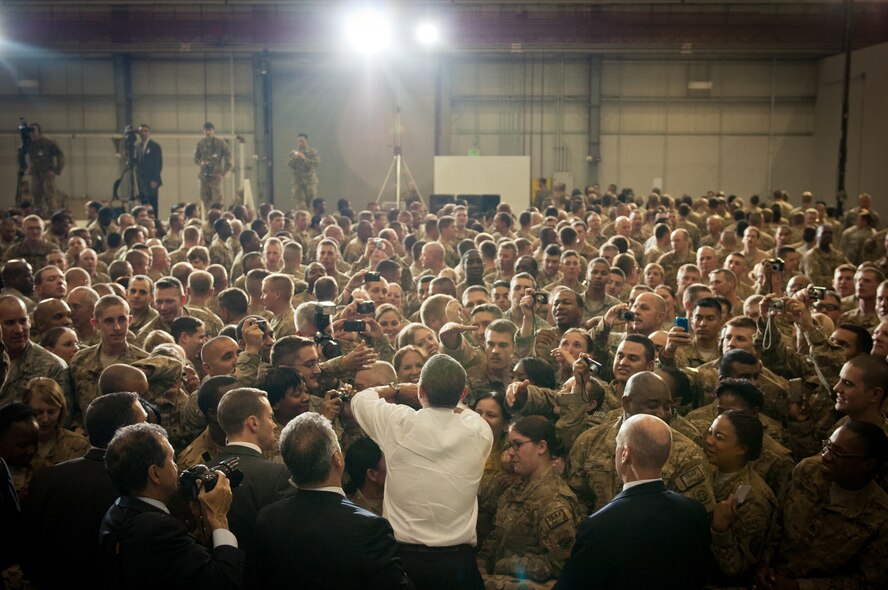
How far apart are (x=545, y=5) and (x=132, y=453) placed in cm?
2428

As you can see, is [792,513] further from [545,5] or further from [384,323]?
[545,5]

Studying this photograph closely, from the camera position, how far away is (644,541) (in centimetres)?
363

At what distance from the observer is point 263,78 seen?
26875mm

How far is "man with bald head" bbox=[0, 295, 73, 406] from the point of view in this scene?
6.18m

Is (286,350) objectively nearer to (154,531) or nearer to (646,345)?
(154,531)

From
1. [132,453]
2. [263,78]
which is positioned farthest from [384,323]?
[263,78]

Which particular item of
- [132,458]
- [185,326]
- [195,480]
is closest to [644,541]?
[195,480]

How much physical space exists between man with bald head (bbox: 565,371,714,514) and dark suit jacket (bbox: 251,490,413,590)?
57.9 inches

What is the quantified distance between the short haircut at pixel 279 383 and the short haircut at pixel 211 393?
0.21 meters

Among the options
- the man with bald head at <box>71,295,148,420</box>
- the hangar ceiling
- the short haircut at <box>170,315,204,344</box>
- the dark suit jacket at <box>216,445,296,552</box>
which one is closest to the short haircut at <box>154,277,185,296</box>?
the short haircut at <box>170,315,204,344</box>

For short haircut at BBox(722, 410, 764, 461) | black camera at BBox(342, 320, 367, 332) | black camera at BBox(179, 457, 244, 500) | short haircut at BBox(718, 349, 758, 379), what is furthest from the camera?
short haircut at BBox(718, 349, 758, 379)

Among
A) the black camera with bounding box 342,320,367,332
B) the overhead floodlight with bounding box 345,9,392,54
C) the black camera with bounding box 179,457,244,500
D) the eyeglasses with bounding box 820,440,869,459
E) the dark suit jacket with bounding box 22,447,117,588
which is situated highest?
the overhead floodlight with bounding box 345,9,392,54

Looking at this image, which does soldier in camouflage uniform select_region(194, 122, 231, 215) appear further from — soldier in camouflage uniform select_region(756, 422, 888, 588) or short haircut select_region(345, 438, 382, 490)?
soldier in camouflage uniform select_region(756, 422, 888, 588)

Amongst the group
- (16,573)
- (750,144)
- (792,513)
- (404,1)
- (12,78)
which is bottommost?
(16,573)
